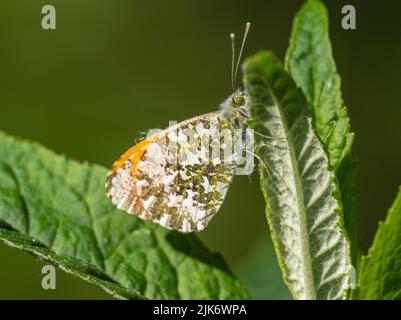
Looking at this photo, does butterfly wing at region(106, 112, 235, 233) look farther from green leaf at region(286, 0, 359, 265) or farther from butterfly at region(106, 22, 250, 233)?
green leaf at region(286, 0, 359, 265)

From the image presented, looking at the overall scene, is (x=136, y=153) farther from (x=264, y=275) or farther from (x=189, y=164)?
(x=264, y=275)

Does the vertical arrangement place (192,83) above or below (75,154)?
above

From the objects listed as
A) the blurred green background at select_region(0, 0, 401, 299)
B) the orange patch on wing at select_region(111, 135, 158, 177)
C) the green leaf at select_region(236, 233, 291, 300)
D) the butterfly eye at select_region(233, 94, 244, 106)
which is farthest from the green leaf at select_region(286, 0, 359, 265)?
the blurred green background at select_region(0, 0, 401, 299)

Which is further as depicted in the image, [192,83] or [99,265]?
[192,83]

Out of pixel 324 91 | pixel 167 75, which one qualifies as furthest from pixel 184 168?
pixel 167 75

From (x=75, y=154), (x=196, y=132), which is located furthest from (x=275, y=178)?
(x=75, y=154)
